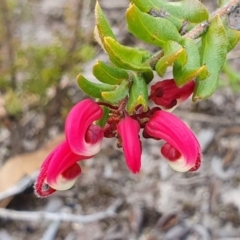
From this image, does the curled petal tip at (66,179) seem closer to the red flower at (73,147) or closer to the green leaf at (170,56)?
the red flower at (73,147)

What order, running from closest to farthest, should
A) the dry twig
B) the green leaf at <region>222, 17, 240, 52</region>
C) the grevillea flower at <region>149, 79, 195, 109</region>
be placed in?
the grevillea flower at <region>149, 79, 195, 109</region> < the green leaf at <region>222, 17, 240, 52</region> < the dry twig

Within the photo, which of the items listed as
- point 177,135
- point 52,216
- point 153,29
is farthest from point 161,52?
point 52,216

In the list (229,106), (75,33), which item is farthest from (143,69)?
(229,106)

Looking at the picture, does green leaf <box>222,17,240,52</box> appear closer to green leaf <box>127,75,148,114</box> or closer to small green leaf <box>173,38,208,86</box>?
small green leaf <box>173,38,208,86</box>

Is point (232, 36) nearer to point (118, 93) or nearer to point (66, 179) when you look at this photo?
point (118, 93)

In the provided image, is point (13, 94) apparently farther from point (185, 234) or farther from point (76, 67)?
point (185, 234)

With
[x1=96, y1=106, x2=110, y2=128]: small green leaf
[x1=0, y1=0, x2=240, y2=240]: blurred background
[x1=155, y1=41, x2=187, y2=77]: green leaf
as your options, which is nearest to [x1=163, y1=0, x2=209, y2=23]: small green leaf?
[x1=155, y1=41, x2=187, y2=77]: green leaf

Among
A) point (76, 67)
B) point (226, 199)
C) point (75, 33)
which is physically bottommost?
point (226, 199)
